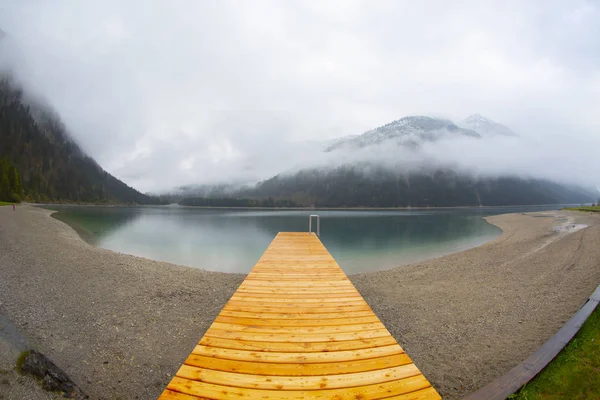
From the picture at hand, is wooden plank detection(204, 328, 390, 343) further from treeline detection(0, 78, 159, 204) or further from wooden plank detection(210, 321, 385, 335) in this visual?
treeline detection(0, 78, 159, 204)

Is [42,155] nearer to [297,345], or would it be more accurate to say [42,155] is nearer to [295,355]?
[297,345]

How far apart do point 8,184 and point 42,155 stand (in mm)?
99014

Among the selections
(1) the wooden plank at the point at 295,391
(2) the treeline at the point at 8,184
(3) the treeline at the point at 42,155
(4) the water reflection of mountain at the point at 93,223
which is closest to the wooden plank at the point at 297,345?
(1) the wooden plank at the point at 295,391

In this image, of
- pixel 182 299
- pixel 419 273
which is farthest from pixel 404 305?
pixel 182 299

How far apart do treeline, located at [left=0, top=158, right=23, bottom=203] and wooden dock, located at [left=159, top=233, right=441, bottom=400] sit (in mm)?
97894

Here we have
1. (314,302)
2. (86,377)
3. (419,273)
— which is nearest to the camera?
(86,377)

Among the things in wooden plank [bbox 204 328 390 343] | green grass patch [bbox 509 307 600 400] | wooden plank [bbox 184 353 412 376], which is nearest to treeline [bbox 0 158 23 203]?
wooden plank [bbox 204 328 390 343]

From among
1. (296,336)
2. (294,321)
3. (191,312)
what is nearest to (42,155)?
(191,312)

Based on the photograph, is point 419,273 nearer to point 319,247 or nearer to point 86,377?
point 319,247

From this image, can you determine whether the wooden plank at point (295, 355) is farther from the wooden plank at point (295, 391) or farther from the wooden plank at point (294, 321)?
the wooden plank at point (294, 321)

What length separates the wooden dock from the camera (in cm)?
297

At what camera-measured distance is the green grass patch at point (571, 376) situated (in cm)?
350

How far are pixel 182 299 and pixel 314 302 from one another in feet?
18.8

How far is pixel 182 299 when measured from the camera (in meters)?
9.32
